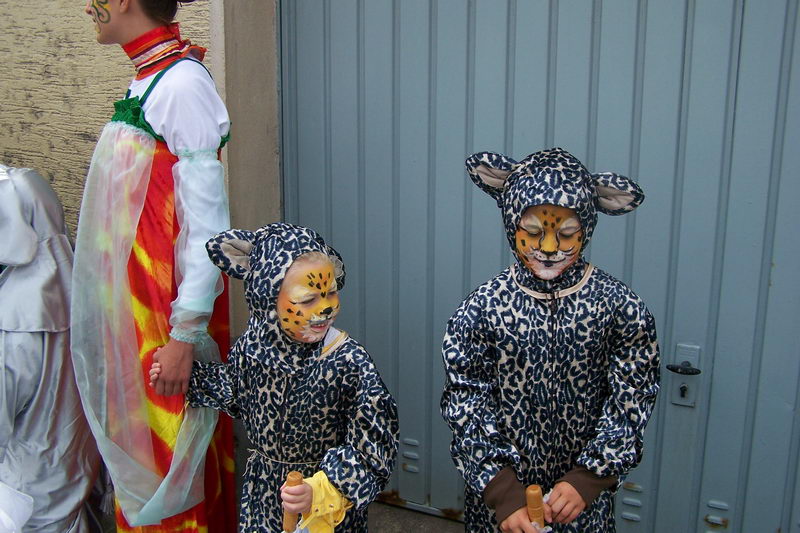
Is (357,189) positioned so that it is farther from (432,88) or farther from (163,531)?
(163,531)

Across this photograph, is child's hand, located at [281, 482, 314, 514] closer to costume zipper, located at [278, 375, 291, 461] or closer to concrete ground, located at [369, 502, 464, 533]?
costume zipper, located at [278, 375, 291, 461]

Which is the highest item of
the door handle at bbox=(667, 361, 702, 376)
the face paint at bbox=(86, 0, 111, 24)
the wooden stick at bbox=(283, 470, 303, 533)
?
the face paint at bbox=(86, 0, 111, 24)

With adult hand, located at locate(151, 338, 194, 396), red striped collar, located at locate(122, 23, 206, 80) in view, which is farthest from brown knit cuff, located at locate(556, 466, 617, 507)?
red striped collar, located at locate(122, 23, 206, 80)

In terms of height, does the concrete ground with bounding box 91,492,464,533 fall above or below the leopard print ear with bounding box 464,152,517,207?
below

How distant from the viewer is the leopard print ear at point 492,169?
2119 millimetres

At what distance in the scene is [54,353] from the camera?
272 centimetres

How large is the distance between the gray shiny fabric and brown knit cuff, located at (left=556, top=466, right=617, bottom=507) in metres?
1.72

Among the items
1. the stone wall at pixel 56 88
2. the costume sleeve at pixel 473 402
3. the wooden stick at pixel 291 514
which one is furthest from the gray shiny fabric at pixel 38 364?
the costume sleeve at pixel 473 402

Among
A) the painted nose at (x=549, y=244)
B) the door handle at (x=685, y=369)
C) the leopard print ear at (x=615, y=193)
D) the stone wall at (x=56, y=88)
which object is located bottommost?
the door handle at (x=685, y=369)

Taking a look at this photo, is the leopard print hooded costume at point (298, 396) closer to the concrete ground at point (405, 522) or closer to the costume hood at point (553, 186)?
the costume hood at point (553, 186)

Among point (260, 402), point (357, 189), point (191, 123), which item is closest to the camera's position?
point (260, 402)

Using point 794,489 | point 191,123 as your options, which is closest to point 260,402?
point 191,123

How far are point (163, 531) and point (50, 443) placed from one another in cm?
51
